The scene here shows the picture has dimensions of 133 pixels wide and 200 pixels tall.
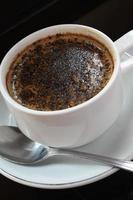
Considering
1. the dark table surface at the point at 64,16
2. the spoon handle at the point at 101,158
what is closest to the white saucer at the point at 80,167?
the spoon handle at the point at 101,158

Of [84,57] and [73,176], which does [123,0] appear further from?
[73,176]

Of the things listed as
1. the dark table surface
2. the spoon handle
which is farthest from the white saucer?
the dark table surface

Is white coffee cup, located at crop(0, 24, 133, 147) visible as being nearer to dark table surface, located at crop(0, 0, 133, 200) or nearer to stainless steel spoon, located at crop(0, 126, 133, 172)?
stainless steel spoon, located at crop(0, 126, 133, 172)

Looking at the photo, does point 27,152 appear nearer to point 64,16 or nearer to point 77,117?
point 77,117

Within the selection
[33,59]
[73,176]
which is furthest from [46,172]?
[33,59]

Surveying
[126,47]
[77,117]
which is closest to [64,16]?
[126,47]
